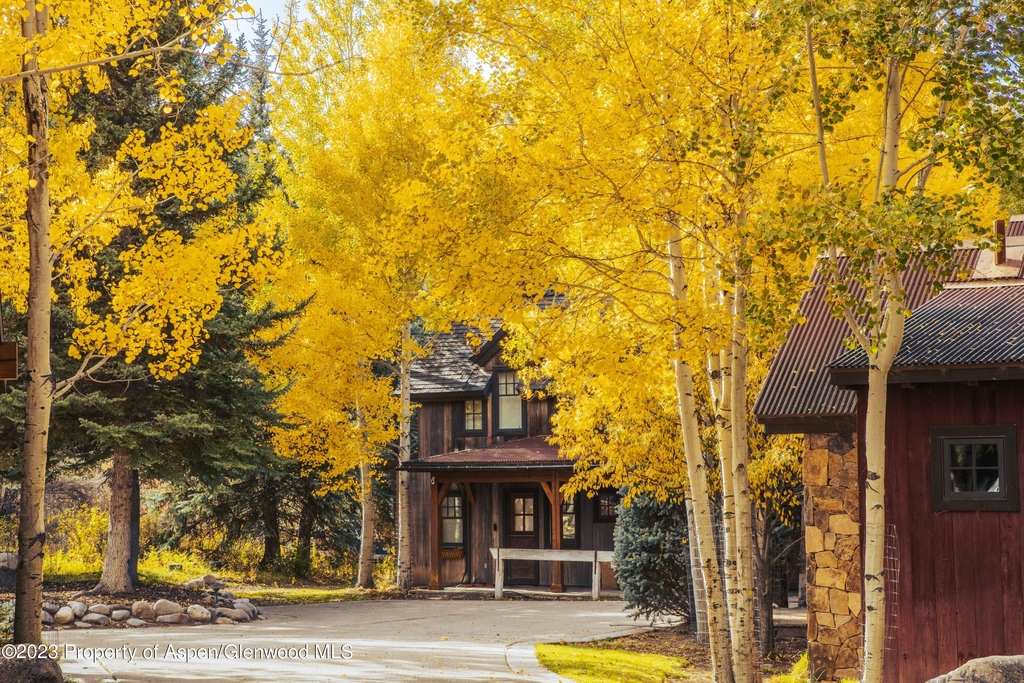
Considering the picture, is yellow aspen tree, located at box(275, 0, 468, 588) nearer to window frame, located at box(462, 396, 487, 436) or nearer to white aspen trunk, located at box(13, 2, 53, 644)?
window frame, located at box(462, 396, 487, 436)

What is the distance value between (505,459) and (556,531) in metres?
1.84

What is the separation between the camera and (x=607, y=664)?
1235 centimetres

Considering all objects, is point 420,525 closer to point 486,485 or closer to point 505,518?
point 486,485

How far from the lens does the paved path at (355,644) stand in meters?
11.0

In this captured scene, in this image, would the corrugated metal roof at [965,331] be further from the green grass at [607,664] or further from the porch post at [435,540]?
the porch post at [435,540]

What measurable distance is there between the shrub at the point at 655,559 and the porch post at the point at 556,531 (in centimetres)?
693

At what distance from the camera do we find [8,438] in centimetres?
1747

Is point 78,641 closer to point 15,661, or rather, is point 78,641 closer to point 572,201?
point 15,661

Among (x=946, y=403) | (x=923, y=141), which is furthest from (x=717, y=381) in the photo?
(x=923, y=141)

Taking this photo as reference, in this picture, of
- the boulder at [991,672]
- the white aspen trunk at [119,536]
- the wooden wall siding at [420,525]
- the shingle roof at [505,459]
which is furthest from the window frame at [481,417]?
the boulder at [991,672]

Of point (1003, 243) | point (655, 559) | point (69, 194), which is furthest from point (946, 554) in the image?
point (69, 194)

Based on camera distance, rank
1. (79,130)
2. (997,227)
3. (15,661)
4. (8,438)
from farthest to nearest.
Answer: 1. (8,438)
2. (79,130)
3. (997,227)
4. (15,661)

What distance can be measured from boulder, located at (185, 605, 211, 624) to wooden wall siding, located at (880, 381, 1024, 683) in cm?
996

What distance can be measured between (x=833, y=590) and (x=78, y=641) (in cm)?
905
